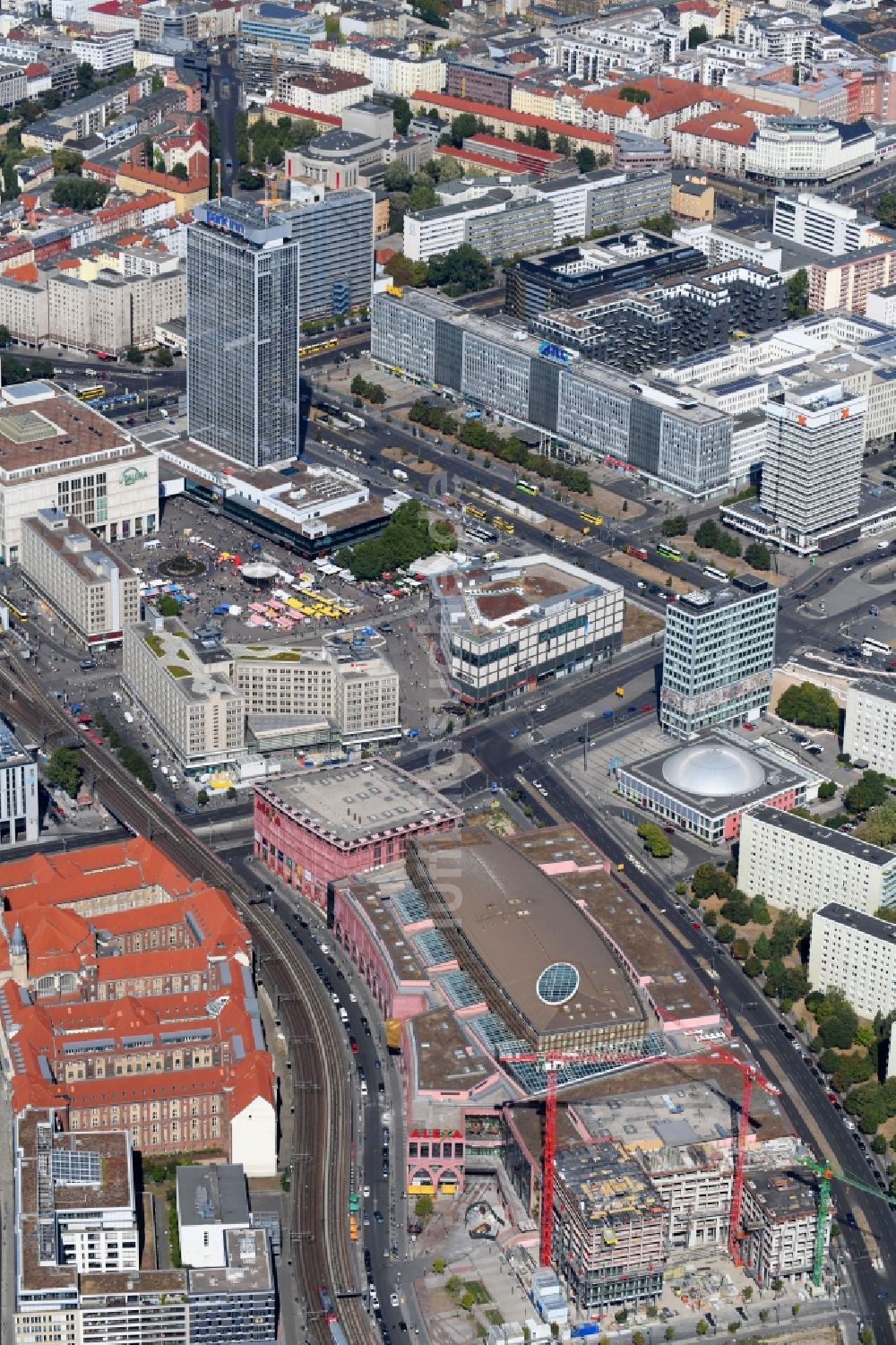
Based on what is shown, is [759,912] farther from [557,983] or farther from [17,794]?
[17,794]

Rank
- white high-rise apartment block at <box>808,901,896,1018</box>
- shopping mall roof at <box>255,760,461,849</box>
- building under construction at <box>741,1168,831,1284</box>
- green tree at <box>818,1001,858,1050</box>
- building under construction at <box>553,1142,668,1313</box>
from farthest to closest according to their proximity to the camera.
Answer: shopping mall roof at <box>255,760,461,849</box>, white high-rise apartment block at <box>808,901,896,1018</box>, green tree at <box>818,1001,858,1050</box>, building under construction at <box>741,1168,831,1284</box>, building under construction at <box>553,1142,668,1313</box>

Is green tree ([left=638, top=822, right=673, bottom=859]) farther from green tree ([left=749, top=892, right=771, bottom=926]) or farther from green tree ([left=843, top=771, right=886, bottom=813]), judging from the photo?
green tree ([left=843, top=771, right=886, bottom=813])

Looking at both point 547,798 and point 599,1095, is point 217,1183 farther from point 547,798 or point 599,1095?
point 547,798

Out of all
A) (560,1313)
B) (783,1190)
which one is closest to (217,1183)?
(560,1313)

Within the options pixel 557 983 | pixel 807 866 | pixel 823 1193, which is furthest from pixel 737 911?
pixel 823 1193

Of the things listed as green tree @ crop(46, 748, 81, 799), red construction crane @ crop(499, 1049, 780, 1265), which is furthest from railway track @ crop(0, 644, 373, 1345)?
red construction crane @ crop(499, 1049, 780, 1265)
